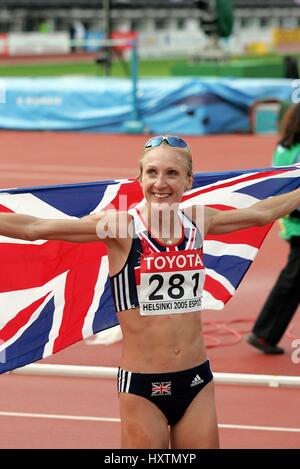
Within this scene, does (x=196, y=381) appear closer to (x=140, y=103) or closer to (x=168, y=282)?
(x=168, y=282)

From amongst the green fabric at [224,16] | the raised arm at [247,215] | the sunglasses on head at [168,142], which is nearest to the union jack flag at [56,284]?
the raised arm at [247,215]

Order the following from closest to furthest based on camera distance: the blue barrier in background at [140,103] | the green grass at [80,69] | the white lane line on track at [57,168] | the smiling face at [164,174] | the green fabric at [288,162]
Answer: the smiling face at [164,174] < the green fabric at [288,162] < the white lane line on track at [57,168] < the blue barrier in background at [140,103] < the green grass at [80,69]

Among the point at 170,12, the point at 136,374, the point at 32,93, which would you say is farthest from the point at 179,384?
the point at 170,12

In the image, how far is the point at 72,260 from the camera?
21.1ft

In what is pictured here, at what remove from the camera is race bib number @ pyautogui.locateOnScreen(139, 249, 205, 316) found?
16.6 ft

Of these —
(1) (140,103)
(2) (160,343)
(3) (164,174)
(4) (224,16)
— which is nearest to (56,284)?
(2) (160,343)

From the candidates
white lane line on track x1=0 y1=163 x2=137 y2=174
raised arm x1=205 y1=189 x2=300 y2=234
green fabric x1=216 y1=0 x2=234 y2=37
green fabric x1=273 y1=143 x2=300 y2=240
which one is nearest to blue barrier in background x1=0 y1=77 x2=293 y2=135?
white lane line on track x1=0 y1=163 x2=137 y2=174

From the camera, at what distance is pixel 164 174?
500 cm

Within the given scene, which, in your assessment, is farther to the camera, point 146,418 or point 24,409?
point 24,409

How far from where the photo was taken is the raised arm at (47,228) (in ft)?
16.6

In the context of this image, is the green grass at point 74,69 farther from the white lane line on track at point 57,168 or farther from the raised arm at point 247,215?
the raised arm at point 247,215

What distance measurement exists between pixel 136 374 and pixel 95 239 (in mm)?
626

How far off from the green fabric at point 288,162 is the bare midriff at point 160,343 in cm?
374
